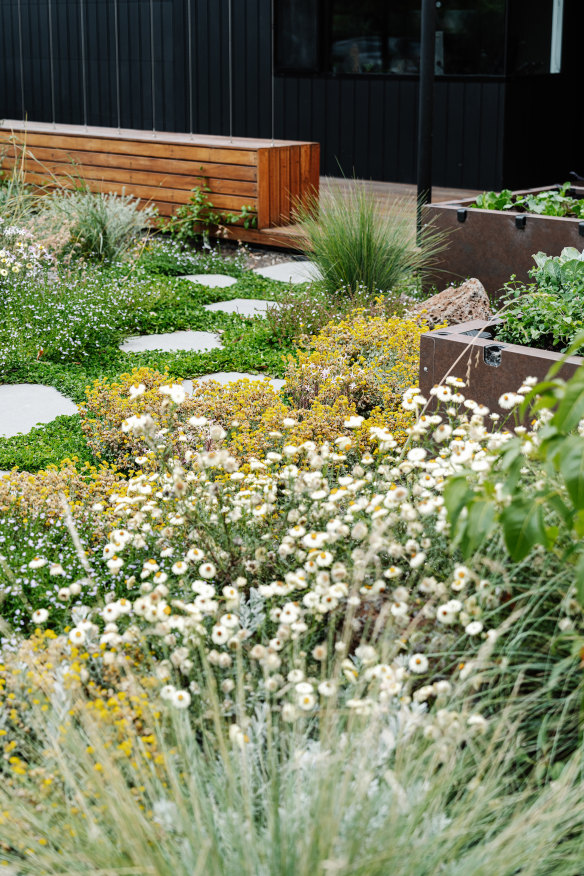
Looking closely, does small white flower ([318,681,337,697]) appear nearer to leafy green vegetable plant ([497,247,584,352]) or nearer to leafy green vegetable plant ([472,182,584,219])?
leafy green vegetable plant ([497,247,584,352])

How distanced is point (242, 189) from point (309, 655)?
675cm

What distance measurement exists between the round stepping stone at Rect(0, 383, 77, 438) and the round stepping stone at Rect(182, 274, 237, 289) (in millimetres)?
2400

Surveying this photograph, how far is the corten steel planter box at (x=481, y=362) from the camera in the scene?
3.81m

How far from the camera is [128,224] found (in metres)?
7.98

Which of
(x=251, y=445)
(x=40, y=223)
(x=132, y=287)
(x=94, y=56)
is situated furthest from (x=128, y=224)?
(x=94, y=56)

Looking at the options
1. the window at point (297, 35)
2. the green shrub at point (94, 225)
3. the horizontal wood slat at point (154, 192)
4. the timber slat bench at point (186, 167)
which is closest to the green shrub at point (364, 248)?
the green shrub at point (94, 225)

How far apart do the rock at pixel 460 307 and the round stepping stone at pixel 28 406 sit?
1.95 meters

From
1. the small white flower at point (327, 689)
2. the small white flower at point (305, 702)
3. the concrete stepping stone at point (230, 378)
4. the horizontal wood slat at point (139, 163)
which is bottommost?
the concrete stepping stone at point (230, 378)

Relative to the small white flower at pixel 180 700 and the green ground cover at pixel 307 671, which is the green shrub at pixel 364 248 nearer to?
the green ground cover at pixel 307 671

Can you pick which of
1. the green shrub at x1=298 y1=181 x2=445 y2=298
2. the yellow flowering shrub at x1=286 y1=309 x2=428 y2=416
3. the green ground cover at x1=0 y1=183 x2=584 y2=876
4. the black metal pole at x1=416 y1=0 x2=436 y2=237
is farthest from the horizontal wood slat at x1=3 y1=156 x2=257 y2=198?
the green ground cover at x1=0 y1=183 x2=584 y2=876

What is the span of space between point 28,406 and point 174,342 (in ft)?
4.37

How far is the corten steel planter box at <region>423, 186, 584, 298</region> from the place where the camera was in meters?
5.74

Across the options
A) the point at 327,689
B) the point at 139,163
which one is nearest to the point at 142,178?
the point at 139,163

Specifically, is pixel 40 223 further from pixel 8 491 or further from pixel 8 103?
pixel 8 103
